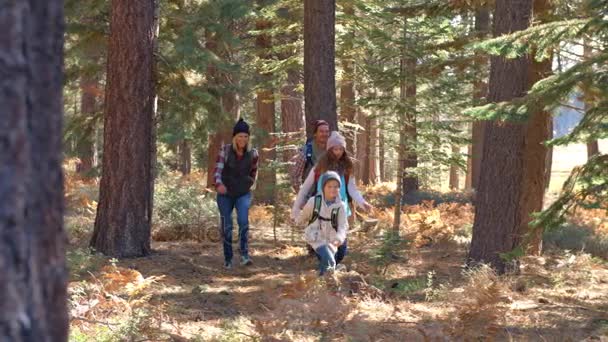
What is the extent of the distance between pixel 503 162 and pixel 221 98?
25.5 feet

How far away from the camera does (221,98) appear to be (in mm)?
15602

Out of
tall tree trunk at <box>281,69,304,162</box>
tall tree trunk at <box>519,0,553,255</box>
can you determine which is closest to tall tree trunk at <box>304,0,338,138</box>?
tall tree trunk at <box>519,0,553,255</box>

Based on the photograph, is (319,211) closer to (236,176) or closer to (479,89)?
(236,176)

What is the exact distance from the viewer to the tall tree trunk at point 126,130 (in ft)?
30.6

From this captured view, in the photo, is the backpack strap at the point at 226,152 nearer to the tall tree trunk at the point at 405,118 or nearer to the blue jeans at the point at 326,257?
the blue jeans at the point at 326,257

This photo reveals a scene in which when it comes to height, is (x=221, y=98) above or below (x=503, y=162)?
above

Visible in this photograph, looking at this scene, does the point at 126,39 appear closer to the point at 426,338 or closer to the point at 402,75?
the point at 402,75

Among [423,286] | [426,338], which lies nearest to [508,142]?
[423,286]

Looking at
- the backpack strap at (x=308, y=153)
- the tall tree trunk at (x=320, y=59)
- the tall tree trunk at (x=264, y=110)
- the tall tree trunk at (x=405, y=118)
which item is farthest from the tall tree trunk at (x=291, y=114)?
the backpack strap at (x=308, y=153)

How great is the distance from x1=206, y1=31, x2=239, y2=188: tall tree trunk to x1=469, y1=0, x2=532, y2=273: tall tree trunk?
221 inches

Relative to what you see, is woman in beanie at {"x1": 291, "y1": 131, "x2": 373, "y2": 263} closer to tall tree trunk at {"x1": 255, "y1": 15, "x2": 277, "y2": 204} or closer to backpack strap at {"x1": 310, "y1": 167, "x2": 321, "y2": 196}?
backpack strap at {"x1": 310, "y1": 167, "x2": 321, "y2": 196}

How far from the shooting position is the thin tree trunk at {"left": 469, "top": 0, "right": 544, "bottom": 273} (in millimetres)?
9375

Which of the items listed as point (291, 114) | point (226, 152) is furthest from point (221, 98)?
point (226, 152)

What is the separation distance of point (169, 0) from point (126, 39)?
6.25 meters
